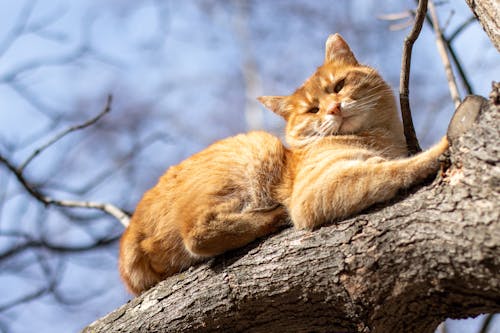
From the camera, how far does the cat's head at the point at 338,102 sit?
3203 millimetres

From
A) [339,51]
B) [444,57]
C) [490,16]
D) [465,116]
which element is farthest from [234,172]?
[444,57]

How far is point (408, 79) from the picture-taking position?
115 inches

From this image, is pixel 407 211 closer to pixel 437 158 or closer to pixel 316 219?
pixel 437 158

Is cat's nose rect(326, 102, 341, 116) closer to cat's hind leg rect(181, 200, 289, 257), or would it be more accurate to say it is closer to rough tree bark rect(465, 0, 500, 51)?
cat's hind leg rect(181, 200, 289, 257)

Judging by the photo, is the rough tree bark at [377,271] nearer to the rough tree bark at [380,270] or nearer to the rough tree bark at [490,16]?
the rough tree bark at [380,270]

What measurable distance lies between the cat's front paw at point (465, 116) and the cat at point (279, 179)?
12.6 inches

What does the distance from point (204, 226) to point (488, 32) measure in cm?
154

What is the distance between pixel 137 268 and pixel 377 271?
1.44 meters

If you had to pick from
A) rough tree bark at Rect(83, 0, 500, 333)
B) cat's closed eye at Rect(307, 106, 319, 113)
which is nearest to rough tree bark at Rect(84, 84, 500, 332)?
rough tree bark at Rect(83, 0, 500, 333)

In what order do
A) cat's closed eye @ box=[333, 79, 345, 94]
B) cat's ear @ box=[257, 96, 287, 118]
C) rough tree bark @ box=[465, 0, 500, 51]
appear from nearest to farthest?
rough tree bark @ box=[465, 0, 500, 51], cat's closed eye @ box=[333, 79, 345, 94], cat's ear @ box=[257, 96, 287, 118]

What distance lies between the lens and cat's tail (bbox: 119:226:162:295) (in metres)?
3.10

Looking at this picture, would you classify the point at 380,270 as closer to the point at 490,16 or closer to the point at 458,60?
the point at 490,16

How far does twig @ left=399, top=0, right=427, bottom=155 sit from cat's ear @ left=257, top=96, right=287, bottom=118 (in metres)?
0.92

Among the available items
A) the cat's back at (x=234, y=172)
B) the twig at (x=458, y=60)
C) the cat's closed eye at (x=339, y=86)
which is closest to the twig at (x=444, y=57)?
the twig at (x=458, y=60)
